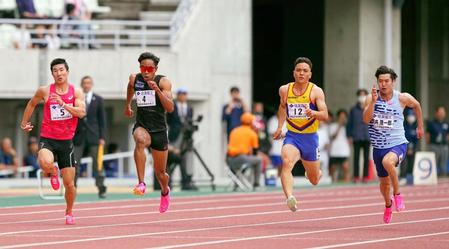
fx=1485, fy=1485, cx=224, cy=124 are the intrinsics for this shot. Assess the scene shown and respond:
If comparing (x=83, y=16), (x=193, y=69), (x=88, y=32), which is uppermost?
(x=83, y=16)

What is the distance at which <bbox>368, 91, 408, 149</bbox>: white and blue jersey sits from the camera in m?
17.7

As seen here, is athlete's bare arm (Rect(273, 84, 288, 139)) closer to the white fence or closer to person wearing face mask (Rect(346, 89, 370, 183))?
the white fence

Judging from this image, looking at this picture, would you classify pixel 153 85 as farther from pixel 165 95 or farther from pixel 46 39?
pixel 46 39

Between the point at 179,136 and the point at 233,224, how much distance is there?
9.86 metres

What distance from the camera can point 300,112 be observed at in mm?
18062

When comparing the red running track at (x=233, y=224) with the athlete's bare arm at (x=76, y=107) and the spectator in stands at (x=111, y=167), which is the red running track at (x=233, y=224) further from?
the spectator in stands at (x=111, y=167)

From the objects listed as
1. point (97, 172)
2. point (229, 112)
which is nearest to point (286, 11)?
point (229, 112)

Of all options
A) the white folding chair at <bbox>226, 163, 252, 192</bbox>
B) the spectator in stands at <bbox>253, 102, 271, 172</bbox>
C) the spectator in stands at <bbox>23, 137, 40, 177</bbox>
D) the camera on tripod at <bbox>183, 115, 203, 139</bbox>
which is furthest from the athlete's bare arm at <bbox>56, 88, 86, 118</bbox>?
the spectator in stands at <bbox>23, 137, 40, 177</bbox>

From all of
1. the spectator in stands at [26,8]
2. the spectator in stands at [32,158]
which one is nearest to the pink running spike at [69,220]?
the spectator in stands at [32,158]

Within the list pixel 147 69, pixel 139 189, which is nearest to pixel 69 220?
pixel 139 189

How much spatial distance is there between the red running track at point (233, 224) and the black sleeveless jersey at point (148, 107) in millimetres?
1199

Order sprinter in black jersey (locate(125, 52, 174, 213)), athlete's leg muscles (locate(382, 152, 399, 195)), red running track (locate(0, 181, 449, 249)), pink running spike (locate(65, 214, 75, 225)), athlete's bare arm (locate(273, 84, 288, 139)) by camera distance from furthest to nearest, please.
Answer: athlete's bare arm (locate(273, 84, 288, 139)) → sprinter in black jersey (locate(125, 52, 174, 213)) → pink running spike (locate(65, 214, 75, 225)) → athlete's leg muscles (locate(382, 152, 399, 195)) → red running track (locate(0, 181, 449, 249))

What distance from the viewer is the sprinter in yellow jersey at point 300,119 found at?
18.0m

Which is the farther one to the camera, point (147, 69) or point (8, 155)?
point (8, 155)
